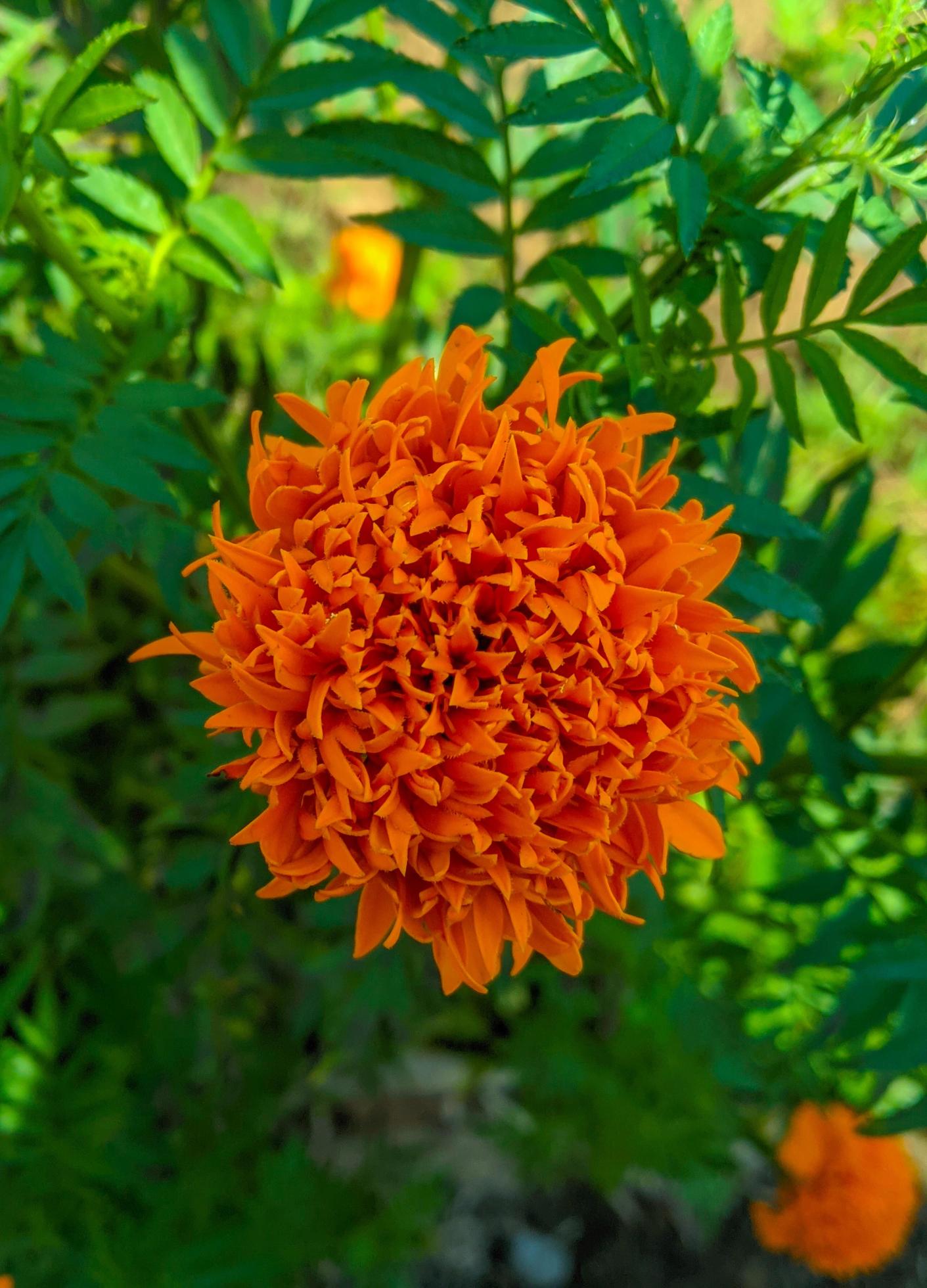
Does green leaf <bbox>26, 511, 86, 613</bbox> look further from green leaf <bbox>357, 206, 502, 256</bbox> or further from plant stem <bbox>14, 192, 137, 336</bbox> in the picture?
green leaf <bbox>357, 206, 502, 256</bbox>

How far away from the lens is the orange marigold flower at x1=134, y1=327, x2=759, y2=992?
2.45 feet

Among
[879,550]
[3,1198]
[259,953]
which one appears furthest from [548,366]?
[3,1198]

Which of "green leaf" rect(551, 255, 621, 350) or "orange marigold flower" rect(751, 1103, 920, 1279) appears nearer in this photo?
"green leaf" rect(551, 255, 621, 350)

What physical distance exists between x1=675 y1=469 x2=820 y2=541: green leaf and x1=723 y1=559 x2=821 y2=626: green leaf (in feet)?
0.12

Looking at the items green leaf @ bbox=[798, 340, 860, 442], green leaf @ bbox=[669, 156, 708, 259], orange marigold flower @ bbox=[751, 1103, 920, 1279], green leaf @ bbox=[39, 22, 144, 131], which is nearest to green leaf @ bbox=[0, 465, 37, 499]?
green leaf @ bbox=[39, 22, 144, 131]

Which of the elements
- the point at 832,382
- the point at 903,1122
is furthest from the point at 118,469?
Result: the point at 903,1122

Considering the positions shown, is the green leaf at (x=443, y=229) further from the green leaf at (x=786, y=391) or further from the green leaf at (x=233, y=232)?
the green leaf at (x=786, y=391)

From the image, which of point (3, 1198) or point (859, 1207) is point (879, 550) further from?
point (3, 1198)

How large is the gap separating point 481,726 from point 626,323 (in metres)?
0.50

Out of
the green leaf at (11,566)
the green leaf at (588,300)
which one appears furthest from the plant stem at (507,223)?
the green leaf at (11,566)

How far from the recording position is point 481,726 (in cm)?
75

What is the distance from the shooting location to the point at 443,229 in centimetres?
107

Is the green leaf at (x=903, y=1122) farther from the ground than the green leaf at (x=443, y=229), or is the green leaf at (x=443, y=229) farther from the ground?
the green leaf at (x=443, y=229)

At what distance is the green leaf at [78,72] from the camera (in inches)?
30.2
